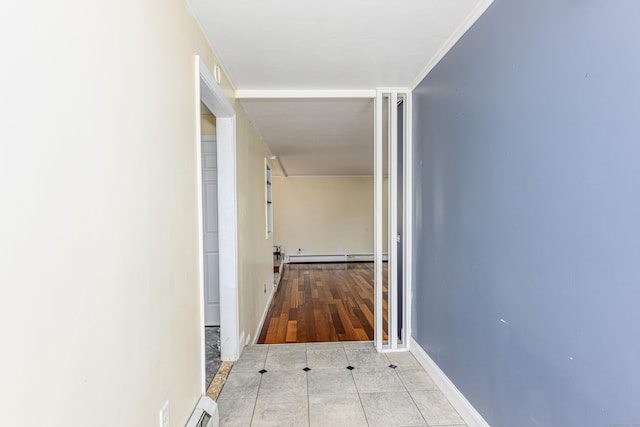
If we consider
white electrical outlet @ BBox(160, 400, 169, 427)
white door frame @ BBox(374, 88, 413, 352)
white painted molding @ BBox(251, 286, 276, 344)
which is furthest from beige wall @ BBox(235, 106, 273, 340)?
white electrical outlet @ BBox(160, 400, 169, 427)

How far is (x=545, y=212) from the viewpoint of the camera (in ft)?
3.80

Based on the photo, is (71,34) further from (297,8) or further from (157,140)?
(297,8)

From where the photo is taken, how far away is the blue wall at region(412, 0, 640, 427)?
0.88 metres

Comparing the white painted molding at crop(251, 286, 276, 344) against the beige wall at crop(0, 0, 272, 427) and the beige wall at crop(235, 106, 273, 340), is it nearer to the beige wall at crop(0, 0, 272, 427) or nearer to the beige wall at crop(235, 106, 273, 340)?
the beige wall at crop(235, 106, 273, 340)

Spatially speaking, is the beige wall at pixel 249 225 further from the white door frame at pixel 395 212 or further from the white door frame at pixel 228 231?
the white door frame at pixel 395 212

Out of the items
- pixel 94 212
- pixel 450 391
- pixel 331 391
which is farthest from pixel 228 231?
pixel 450 391

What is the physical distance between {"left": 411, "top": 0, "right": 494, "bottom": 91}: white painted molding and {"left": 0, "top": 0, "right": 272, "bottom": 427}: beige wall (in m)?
1.46

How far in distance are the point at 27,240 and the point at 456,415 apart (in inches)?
84.1

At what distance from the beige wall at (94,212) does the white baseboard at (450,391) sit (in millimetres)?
1498

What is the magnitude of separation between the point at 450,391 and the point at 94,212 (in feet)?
6.93

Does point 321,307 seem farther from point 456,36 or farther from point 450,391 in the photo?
point 456,36

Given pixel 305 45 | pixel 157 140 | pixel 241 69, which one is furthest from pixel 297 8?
pixel 157 140

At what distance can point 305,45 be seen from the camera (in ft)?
6.23

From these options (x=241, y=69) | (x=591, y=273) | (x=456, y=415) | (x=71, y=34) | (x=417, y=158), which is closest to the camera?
(x=71, y=34)
